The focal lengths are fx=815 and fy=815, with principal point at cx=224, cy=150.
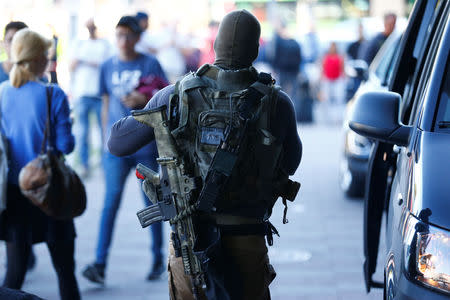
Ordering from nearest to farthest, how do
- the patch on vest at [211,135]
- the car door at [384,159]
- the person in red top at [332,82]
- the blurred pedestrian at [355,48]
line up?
the patch on vest at [211,135], the car door at [384,159], the blurred pedestrian at [355,48], the person in red top at [332,82]

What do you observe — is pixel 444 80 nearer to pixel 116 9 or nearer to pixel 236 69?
pixel 236 69

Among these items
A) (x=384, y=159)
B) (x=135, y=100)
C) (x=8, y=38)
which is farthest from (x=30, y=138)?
(x=384, y=159)

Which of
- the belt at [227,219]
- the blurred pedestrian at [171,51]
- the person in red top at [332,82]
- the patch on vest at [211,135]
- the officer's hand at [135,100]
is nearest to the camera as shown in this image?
Answer: the patch on vest at [211,135]

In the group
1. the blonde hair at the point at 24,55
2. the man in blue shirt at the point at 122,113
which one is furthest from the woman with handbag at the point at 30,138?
the man in blue shirt at the point at 122,113

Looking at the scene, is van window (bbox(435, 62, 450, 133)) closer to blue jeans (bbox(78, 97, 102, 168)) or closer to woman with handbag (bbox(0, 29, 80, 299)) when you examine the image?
woman with handbag (bbox(0, 29, 80, 299))

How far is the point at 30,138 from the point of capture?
4773 millimetres

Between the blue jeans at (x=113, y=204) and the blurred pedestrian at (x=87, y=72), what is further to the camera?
the blurred pedestrian at (x=87, y=72)

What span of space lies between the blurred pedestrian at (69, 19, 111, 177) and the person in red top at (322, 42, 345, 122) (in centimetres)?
969

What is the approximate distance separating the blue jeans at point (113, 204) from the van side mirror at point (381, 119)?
2686 mm

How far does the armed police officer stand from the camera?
3164 millimetres

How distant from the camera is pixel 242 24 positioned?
10.7 feet

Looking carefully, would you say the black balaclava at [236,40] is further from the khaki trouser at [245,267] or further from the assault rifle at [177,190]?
the khaki trouser at [245,267]

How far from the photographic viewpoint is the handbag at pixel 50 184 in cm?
461

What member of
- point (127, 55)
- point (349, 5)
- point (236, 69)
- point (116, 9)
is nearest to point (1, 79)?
point (127, 55)
